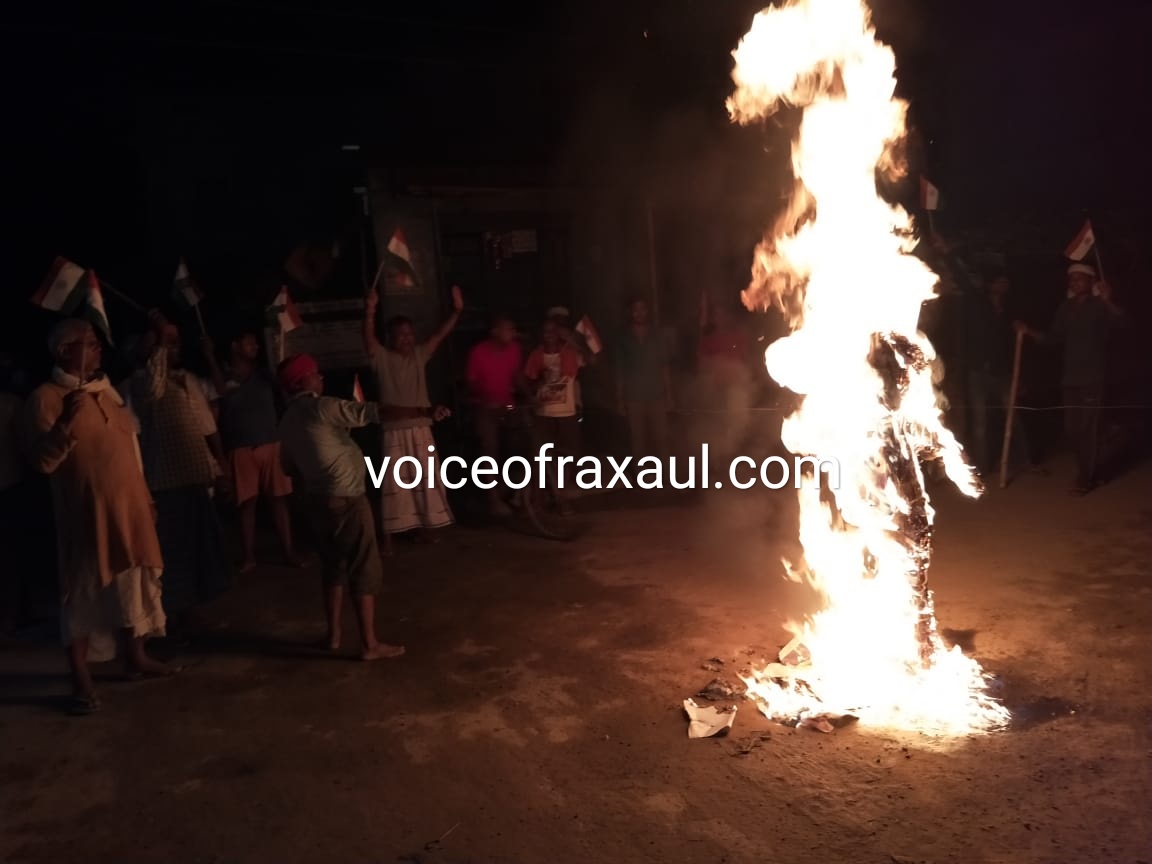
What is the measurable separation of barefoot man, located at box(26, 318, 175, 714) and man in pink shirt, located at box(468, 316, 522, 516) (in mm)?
4040

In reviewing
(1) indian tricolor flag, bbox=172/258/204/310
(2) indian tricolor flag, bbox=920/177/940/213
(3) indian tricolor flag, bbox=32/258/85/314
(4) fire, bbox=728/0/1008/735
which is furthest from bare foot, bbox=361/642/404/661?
(2) indian tricolor flag, bbox=920/177/940/213

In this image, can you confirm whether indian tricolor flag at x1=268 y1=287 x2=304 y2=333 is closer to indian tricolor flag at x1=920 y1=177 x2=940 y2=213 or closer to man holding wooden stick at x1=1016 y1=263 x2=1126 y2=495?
indian tricolor flag at x1=920 y1=177 x2=940 y2=213

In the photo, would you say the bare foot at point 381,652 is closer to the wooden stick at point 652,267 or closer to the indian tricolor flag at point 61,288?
the indian tricolor flag at point 61,288

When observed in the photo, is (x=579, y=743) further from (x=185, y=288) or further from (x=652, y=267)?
(x=652, y=267)

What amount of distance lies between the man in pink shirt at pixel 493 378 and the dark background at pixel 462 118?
262 centimetres

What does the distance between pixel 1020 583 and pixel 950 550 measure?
905 mm

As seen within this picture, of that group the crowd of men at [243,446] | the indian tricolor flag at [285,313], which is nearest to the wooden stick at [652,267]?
the crowd of men at [243,446]

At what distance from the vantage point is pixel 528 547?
805 cm

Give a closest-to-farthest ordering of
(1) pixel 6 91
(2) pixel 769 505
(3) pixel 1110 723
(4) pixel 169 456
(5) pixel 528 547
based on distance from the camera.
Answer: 1. (3) pixel 1110 723
2. (4) pixel 169 456
3. (5) pixel 528 547
4. (2) pixel 769 505
5. (1) pixel 6 91

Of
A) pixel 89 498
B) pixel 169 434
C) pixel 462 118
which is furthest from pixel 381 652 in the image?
pixel 462 118

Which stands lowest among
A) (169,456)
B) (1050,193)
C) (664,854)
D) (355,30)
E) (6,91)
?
(664,854)

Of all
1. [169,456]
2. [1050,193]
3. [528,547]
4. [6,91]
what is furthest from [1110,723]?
[6,91]

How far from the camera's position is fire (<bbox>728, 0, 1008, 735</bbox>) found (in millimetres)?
4762

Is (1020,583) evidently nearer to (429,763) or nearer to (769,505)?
(769,505)
